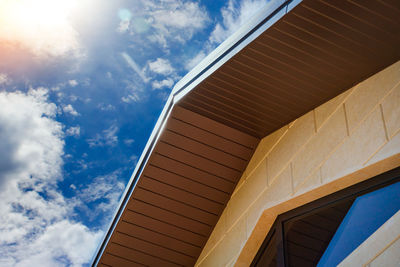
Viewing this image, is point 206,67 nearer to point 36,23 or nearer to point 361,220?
point 361,220

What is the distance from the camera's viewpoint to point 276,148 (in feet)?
15.1

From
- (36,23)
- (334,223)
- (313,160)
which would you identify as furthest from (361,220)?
(36,23)

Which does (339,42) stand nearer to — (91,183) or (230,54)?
(230,54)

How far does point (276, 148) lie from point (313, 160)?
840 mm

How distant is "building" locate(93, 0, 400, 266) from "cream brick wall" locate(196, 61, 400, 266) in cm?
1

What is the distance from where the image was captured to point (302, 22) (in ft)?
10.5

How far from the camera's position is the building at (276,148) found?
3084 millimetres

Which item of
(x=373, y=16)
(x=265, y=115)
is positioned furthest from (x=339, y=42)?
(x=265, y=115)

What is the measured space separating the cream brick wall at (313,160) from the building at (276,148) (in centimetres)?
1

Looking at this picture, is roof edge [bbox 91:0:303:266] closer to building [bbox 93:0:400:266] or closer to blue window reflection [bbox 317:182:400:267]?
building [bbox 93:0:400:266]

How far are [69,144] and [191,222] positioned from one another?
49230 mm

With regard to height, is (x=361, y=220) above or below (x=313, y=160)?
below

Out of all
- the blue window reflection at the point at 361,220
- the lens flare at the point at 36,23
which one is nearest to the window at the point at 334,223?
the blue window reflection at the point at 361,220

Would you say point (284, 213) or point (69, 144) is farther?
point (69, 144)
